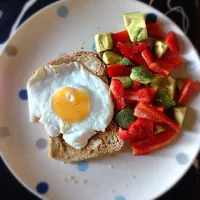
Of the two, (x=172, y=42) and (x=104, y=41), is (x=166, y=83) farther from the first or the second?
(x=104, y=41)

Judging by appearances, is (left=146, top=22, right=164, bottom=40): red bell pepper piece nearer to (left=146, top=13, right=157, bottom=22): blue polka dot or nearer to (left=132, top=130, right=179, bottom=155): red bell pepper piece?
(left=146, top=13, right=157, bottom=22): blue polka dot

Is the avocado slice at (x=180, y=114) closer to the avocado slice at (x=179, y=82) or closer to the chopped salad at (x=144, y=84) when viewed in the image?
the chopped salad at (x=144, y=84)

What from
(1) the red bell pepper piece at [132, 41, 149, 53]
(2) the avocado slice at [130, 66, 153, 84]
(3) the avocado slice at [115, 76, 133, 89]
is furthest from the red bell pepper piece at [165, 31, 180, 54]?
(3) the avocado slice at [115, 76, 133, 89]

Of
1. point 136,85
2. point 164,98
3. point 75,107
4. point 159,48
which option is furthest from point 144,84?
point 75,107

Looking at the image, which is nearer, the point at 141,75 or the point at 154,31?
the point at 141,75

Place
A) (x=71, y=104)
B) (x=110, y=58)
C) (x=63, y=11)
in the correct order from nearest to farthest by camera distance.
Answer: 1. (x=71, y=104)
2. (x=110, y=58)
3. (x=63, y=11)

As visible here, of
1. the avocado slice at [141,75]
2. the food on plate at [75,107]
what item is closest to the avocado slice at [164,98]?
the avocado slice at [141,75]
